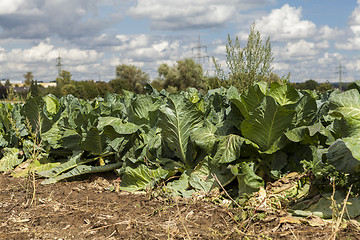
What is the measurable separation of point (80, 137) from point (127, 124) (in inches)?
56.0

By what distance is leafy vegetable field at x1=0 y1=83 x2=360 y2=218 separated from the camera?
11.1 feet

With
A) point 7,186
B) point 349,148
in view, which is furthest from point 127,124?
point 349,148

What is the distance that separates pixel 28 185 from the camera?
5.44 metres

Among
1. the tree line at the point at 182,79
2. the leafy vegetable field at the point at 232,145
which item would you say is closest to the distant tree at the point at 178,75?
the tree line at the point at 182,79

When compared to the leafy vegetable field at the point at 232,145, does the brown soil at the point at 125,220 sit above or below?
below

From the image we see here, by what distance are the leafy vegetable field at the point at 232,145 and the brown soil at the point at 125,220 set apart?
257 millimetres

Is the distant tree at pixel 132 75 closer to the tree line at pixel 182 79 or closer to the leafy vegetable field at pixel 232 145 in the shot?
the tree line at pixel 182 79

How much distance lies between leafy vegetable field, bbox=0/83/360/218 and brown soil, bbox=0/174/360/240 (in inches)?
10.1

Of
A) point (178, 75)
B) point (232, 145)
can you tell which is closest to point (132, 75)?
point (178, 75)

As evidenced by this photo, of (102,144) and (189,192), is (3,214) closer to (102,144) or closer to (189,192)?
(102,144)

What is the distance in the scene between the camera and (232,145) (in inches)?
155

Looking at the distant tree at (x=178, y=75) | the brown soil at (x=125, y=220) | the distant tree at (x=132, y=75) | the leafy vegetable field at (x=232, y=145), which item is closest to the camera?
the brown soil at (x=125, y=220)

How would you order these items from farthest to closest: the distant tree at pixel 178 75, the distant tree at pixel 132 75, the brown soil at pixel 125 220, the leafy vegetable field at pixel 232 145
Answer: the distant tree at pixel 132 75 → the distant tree at pixel 178 75 → the leafy vegetable field at pixel 232 145 → the brown soil at pixel 125 220

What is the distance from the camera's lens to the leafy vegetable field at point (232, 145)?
11.1 ft
